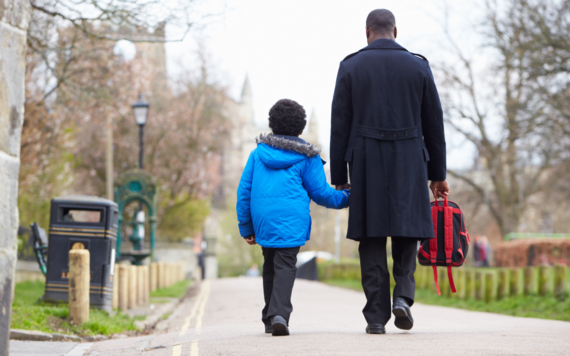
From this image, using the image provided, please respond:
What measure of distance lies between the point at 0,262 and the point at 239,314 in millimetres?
5776

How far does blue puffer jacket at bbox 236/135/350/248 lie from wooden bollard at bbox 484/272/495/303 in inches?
312

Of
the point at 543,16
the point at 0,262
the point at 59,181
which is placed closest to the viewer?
the point at 0,262

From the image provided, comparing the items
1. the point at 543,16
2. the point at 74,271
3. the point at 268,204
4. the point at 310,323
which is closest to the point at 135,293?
the point at 74,271

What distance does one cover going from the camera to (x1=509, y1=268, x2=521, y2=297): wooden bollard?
11.5 meters

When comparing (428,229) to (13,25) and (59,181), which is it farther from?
(59,181)

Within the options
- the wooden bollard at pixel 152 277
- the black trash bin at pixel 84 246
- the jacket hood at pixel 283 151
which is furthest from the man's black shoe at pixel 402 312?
the wooden bollard at pixel 152 277

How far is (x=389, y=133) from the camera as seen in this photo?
463cm

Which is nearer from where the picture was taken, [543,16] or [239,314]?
[239,314]

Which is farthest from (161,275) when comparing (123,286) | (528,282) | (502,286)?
(528,282)

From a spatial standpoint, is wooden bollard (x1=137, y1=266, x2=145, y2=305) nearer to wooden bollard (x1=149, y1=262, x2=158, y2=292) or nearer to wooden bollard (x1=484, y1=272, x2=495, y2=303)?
wooden bollard (x1=149, y1=262, x2=158, y2=292)

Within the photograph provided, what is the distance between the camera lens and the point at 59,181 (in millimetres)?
17062

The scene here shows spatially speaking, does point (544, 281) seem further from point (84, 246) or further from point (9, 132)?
point (9, 132)

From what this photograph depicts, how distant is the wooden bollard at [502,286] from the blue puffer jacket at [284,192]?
7.74m

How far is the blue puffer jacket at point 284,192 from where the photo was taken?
15.8 feet
